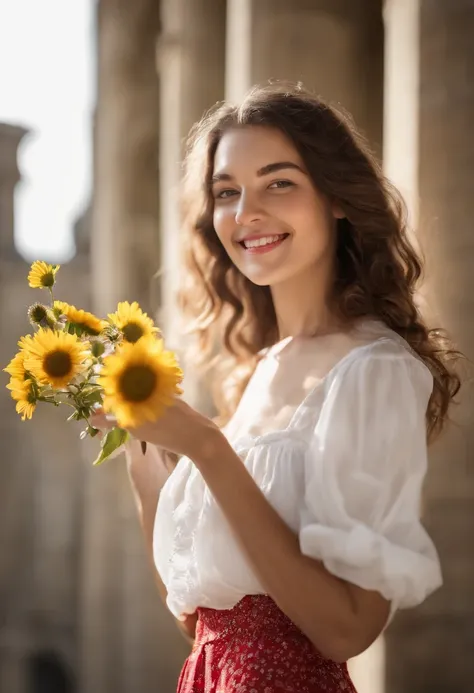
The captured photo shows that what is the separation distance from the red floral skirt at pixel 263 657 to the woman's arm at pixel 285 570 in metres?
0.16

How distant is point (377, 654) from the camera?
2.75 metres

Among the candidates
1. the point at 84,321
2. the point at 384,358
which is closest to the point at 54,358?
the point at 84,321

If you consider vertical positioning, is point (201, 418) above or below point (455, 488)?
above

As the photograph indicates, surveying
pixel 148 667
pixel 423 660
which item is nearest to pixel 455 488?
pixel 423 660

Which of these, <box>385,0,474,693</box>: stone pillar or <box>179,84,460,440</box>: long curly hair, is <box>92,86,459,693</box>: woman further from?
<box>385,0,474,693</box>: stone pillar

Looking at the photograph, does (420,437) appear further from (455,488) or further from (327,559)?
(455,488)

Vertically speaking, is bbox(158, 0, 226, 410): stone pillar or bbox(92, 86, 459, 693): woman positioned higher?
bbox(158, 0, 226, 410): stone pillar

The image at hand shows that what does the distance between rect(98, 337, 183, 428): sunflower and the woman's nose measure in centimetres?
51

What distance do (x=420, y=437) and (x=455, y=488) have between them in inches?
37.7

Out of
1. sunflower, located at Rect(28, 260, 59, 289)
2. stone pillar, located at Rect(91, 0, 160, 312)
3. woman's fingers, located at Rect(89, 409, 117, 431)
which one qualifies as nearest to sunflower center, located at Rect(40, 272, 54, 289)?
sunflower, located at Rect(28, 260, 59, 289)

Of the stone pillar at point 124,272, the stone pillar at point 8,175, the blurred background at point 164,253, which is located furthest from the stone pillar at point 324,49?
the stone pillar at point 8,175

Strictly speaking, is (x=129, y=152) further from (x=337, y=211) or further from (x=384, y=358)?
(x=384, y=358)

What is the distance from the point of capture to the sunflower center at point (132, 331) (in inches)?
70.4

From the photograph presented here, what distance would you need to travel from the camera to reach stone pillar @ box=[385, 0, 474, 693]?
2.51 m
